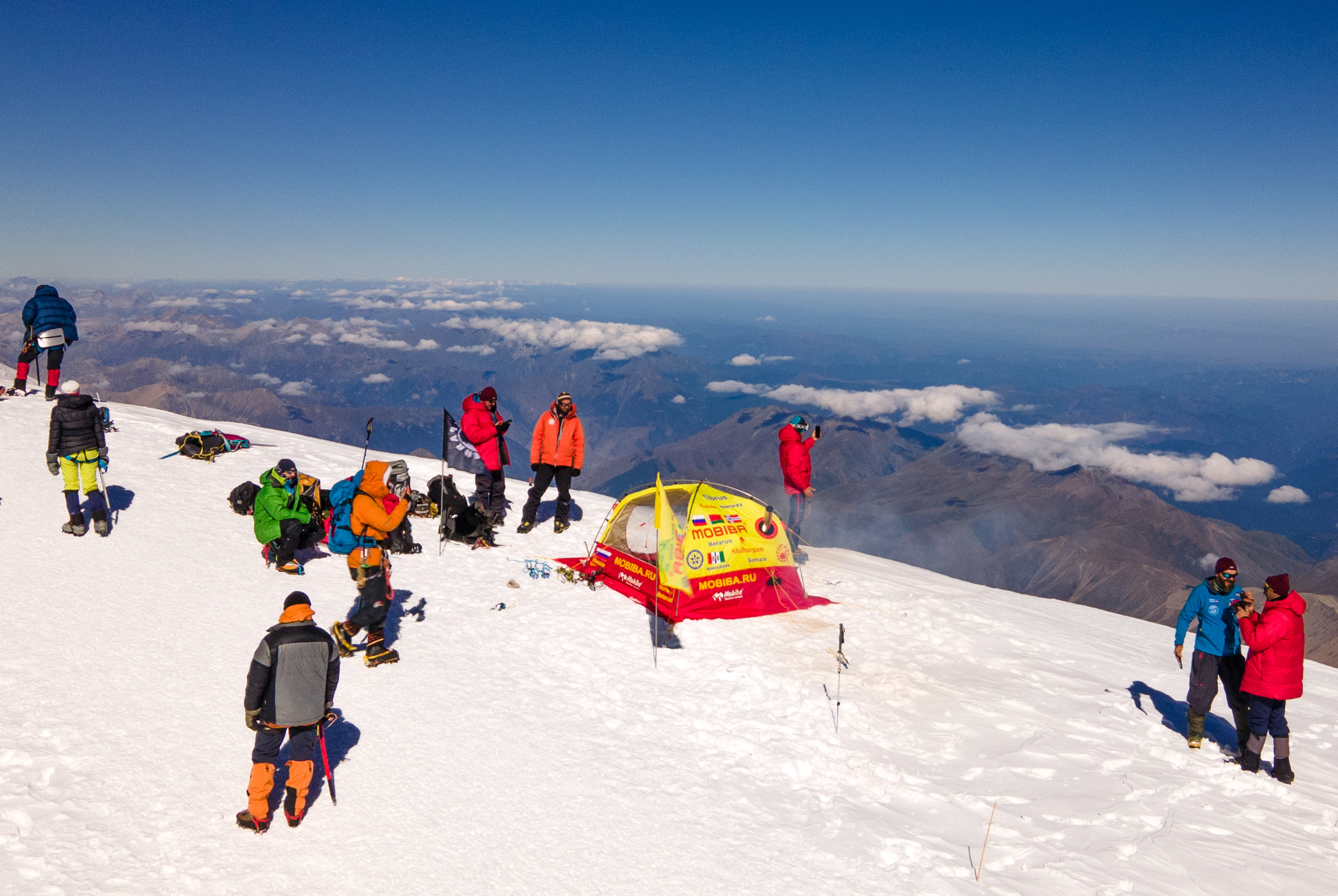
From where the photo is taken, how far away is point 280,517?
11250 mm

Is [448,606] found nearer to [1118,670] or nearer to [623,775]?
[623,775]

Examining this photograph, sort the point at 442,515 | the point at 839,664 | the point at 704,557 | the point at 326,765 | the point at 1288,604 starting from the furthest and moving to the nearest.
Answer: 1. the point at 442,515
2. the point at 704,557
3. the point at 839,664
4. the point at 1288,604
5. the point at 326,765

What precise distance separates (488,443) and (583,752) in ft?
26.5

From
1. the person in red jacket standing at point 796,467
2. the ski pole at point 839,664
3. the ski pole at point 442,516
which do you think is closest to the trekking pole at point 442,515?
the ski pole at point 442,516

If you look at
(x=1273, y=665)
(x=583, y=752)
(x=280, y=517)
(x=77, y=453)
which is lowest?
(x=583, y=752)

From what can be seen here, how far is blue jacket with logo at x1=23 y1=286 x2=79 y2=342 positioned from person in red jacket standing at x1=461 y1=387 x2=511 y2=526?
31.1ft

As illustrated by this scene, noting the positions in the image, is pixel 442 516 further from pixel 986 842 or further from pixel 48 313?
pixel 986 842

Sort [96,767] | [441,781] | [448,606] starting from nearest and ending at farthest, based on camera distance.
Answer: [96,767]
[441,781]
[448,606]

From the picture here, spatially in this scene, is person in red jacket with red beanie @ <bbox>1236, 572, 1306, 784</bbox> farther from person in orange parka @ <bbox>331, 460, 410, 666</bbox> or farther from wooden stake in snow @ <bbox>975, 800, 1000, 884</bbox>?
person in orange parka @ <bbox>331, 460, 410, 666</bbox>

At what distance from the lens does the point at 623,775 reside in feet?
23.8

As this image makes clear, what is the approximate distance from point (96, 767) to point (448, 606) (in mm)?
5310

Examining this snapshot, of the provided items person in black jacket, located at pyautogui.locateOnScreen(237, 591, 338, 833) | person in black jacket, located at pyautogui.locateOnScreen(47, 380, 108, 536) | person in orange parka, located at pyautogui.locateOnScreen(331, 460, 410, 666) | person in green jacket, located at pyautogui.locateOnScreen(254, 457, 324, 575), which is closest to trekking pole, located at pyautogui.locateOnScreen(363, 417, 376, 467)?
person in orange parka, located at pyautogui.locateOnScreen(331, 460, 410, 666)

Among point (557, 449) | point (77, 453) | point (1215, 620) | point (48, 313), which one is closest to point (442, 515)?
point (557, 449)

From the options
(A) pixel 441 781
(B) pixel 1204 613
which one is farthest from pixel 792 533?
(A) pixel 441 781
